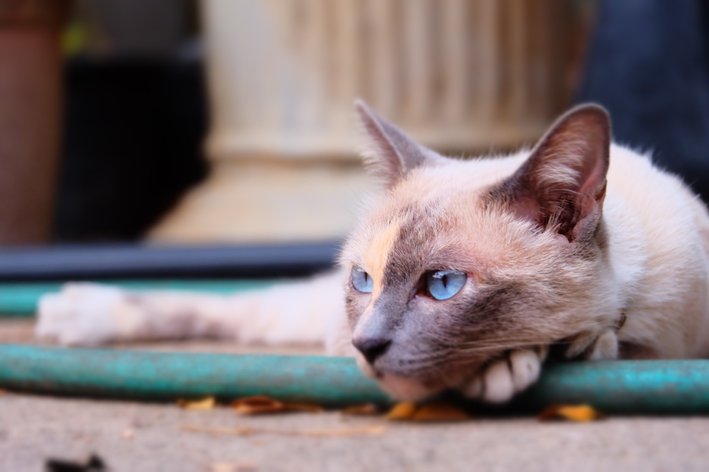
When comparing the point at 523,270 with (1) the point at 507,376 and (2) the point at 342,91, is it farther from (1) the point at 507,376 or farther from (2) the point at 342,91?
(2) the point at 342,91

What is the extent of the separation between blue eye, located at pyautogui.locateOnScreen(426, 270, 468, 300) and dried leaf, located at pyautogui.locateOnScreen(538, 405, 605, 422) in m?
0.27

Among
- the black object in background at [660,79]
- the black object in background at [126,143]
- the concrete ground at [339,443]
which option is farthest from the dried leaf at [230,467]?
the black object in background at [126,143]

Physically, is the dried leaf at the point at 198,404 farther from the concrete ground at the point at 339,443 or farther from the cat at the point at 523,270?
the cat at the point at 523,270

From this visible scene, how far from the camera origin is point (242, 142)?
376 cm

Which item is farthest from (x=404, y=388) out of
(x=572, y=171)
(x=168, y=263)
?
(x=168, y=263)

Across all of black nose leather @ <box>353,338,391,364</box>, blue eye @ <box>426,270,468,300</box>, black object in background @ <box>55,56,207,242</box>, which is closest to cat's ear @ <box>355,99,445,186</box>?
blue eye @ <box>426,270,468,300</box>

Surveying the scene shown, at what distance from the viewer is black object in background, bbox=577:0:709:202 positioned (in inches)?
115

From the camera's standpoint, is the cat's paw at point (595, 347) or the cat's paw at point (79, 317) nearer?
the cat's paw at point (595, 347)

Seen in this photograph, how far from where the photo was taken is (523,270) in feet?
4.14

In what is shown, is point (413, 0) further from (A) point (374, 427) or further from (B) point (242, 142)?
(A) point (374, 427)

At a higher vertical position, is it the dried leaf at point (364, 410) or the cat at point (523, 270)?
the cat at point (523, 270)

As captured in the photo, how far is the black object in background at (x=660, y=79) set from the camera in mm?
2924

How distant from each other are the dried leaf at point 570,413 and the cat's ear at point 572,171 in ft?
0.97

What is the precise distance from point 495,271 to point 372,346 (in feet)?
0.81
